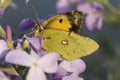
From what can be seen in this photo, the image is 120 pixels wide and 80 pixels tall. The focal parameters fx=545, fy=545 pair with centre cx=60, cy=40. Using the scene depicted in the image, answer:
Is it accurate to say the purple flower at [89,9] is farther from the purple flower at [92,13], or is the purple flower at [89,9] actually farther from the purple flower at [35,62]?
the purple flower at [35,62]

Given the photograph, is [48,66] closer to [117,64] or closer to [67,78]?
[67,78]

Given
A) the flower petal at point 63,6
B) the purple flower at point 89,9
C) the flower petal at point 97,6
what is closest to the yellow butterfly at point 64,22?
the purple flower at point 89,9

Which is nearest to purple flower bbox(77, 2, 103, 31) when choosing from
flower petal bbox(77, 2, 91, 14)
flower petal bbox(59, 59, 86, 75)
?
flower petal bbox(77, 2, 91, 14)

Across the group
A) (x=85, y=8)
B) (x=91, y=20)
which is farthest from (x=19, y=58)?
(x=85, y=8)

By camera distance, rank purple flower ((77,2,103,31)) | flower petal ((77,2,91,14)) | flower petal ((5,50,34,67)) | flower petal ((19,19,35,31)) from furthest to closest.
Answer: flower petal ((77,2,91,14)) → purple flower ((77,2,103,31)) → flower petal ((19,19,35,31)) → flower petal ((5,50,34,67))

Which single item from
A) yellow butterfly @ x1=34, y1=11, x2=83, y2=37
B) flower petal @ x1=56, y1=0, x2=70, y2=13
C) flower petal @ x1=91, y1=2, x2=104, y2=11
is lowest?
flower petal @ x1=56, y1=0, x2=70, y2=13

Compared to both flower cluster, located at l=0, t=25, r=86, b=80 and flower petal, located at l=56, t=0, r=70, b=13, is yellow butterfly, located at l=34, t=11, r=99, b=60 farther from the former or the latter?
flower petal, located at l=56, t=0, r=70, b=13
